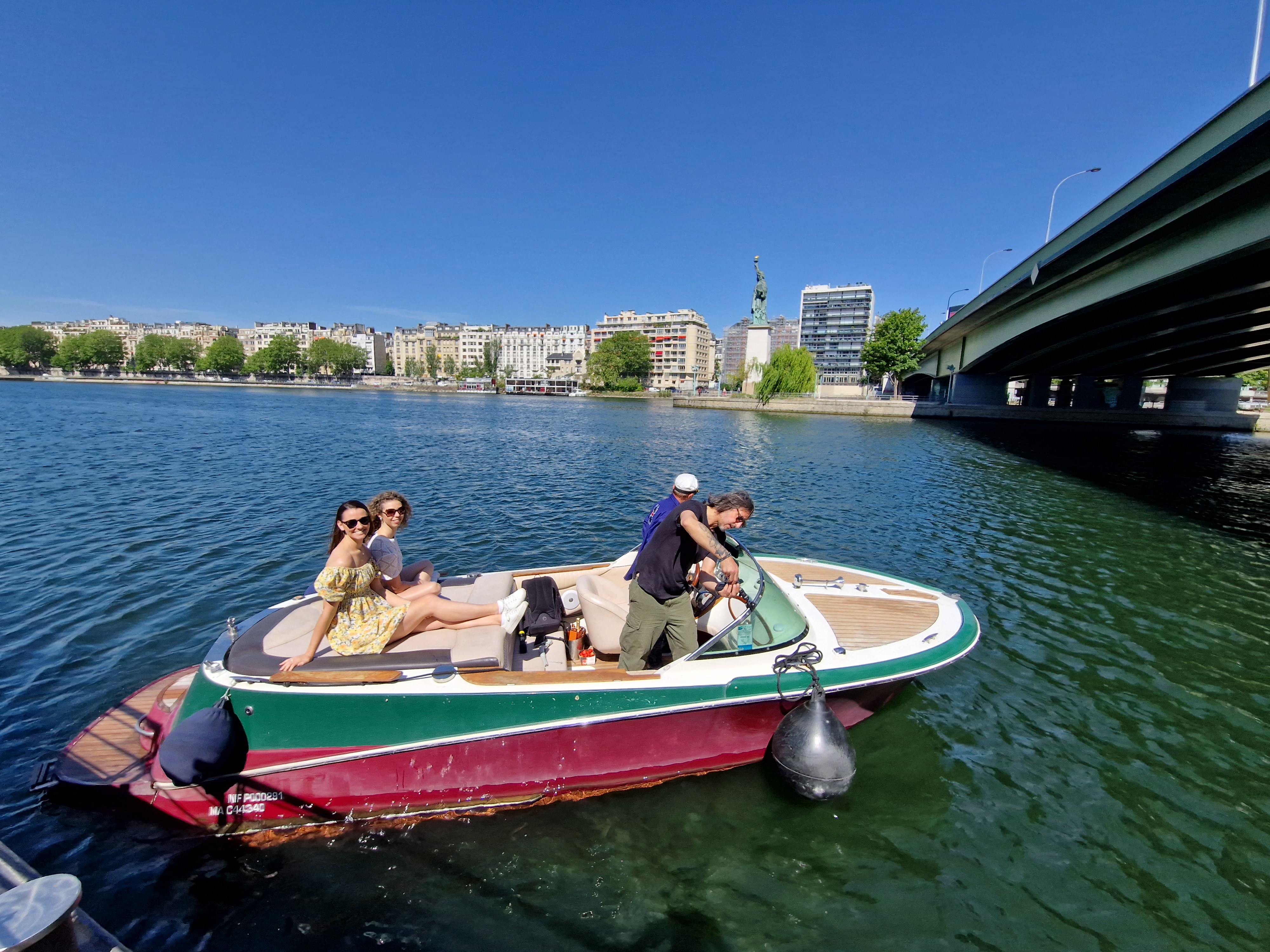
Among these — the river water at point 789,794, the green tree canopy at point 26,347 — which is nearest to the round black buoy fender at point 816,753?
the river water at point 789,794

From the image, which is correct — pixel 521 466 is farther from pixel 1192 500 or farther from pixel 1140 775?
pixel 1192 500

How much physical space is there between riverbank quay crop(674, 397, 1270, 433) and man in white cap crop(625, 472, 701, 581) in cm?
6030

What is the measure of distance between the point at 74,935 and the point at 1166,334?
44.3 meters

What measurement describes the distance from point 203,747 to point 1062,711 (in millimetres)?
8609

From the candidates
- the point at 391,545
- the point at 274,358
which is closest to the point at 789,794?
the point at 391,545

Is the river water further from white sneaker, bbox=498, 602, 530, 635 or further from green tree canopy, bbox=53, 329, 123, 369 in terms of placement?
green tree canopy, bbox=53, 329, 123, 369

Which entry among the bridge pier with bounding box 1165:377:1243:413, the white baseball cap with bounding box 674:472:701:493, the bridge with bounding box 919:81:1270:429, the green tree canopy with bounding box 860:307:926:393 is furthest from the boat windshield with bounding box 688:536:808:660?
the green tree canopy with bounding box 860:307:926:393

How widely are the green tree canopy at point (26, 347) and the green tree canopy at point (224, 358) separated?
3200cm

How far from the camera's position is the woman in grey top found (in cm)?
554

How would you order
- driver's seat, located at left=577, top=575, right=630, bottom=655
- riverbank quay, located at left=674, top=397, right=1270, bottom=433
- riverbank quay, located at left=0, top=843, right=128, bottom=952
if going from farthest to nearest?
riverbank quay, located at left=674, top=397, right=1270, bottom=433, driver's seat, located at left=577, top=575, right=630, bottom=655, riverbank quay, located at left=0, top=843, right=128, bottom=952

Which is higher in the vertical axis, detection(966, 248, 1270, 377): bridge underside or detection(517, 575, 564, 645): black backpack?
detection(966, 248, 1270, 377): bridge underside

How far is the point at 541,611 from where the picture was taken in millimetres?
5750

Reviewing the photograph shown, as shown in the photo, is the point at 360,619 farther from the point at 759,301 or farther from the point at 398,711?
the point at 759,301

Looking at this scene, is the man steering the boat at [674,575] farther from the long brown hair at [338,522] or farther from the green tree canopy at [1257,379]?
the green tree canopy at [1257,379]
